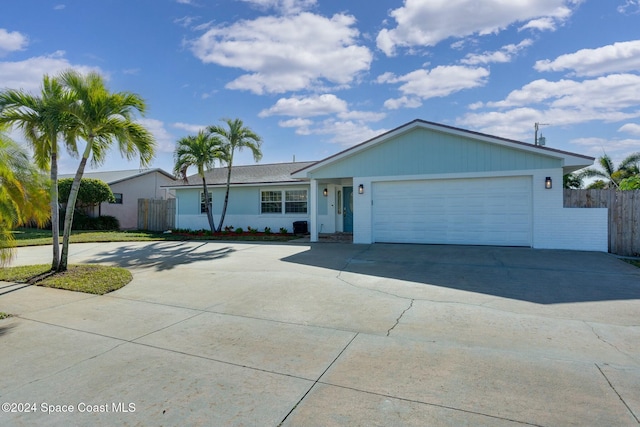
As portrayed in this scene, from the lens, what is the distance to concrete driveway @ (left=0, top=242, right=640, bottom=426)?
2746 mm

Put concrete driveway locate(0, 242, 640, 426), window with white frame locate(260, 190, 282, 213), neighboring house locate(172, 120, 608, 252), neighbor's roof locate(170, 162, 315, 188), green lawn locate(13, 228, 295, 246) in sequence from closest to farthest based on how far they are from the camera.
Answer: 1. concrete driveway locate(0, 242, 640, 426)
2. neighboring house locate(172, 120, 608, 252)
3. green lawn locate(13, 228, 295, 246)
4. window with white frame locate(260, 190, 282, 213)
5. neighbor's roof locate(170, 162, 315, 188)

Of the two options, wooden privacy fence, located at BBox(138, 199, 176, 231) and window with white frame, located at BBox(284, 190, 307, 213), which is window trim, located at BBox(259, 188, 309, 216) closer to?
window with white frame, located at BBox(284, 190, 307, 213)

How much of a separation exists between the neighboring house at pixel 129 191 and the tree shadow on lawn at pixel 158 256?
12.2 metres

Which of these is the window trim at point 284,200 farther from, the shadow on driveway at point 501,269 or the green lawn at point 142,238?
the shadow on driveway at point 501,269

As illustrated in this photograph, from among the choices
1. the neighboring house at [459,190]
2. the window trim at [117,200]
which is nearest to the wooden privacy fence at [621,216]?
the neighboring house at [459,190]

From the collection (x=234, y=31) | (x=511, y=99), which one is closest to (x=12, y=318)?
(x=234, y=31)

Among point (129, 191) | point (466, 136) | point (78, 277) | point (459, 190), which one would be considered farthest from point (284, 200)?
point (129, 191)

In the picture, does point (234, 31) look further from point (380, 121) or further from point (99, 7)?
point (380, 121)

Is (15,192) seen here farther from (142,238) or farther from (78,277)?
(142,238)

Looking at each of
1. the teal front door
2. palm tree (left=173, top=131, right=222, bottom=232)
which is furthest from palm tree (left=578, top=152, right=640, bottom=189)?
palm tree (left=173, top=131, right=222, bottom=232)

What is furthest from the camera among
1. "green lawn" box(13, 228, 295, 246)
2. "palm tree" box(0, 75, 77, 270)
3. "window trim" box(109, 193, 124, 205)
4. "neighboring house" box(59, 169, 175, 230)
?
"neighboring house" box(59, 169, 175, 230)

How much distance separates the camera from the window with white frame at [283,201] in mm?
19172

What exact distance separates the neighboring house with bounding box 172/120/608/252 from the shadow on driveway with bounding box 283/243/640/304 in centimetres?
81

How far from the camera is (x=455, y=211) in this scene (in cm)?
1271
